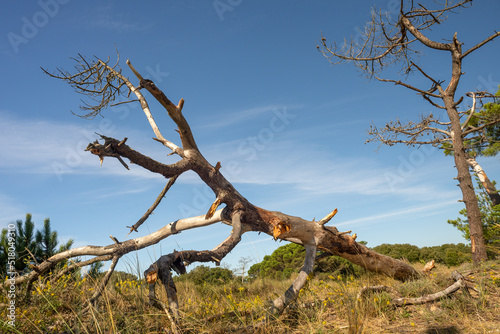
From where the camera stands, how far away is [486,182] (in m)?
14.7

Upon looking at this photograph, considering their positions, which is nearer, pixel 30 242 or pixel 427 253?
pixel 30 242

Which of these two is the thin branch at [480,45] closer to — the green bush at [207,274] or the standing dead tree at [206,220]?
the standing dead tree at [206,220]

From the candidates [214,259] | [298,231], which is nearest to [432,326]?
[298,231]

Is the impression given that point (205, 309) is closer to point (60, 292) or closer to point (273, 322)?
point (273, 322)

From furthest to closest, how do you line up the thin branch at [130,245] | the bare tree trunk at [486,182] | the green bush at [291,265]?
1. the bare tree trunk at [486,182]
2. the green bush at [291,265]
3. the thin branch at [130,245]

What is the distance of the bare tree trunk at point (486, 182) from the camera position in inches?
564

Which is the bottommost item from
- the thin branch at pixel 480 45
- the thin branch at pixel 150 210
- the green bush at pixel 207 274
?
the green bush at pixel 207 274

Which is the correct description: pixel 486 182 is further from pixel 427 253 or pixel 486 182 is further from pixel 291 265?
pixel 291 265

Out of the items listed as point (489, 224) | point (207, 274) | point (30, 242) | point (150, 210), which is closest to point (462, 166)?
point (489, 224)

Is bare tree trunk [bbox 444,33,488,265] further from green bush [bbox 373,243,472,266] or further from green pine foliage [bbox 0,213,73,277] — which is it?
green pine foliage [bbox 0,213,73,277]

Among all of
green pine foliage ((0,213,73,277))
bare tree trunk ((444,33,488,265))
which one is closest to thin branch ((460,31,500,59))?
bare tree trunk ((444,33,488,265))

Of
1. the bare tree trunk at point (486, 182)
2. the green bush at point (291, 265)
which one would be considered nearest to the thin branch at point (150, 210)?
the green bush at point (291, 265)

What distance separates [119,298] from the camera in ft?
19.7

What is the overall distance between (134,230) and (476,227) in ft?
29.9
